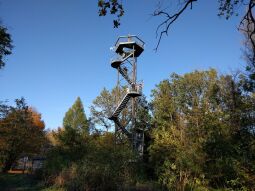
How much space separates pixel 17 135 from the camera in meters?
29.7

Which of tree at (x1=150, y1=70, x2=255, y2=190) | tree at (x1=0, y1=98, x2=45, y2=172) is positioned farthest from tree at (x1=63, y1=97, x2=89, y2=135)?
tree at (x1=150, y1=70, x2=255, y2=190)

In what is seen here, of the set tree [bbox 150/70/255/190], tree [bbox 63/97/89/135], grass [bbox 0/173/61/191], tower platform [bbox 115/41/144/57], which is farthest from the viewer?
tree [bbox 63/97/89/135]

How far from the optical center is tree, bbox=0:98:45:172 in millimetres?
29266

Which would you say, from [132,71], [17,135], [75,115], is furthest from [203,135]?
[75,115]

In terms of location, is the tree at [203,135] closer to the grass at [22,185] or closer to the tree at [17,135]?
the grass at [22,185]

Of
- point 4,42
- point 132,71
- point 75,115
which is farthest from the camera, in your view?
point 75,115

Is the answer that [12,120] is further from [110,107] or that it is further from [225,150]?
[225,150]

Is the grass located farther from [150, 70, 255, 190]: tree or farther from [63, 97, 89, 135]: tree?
[63, 97, 89, 135]: tree

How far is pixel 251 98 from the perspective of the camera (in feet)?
75.5

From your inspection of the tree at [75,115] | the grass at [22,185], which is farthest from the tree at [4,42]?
the tree at [75,115]

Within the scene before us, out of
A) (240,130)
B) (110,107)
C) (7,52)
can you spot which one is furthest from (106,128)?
(7,52)

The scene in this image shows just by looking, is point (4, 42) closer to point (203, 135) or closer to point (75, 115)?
point (203, 135)

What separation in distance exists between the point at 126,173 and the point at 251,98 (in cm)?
1498

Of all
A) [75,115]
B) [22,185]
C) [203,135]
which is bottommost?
[22,185]
